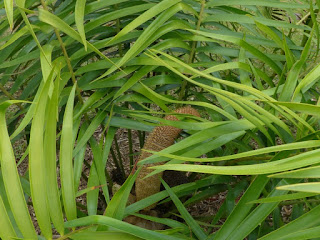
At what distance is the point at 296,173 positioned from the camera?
15.6 inches

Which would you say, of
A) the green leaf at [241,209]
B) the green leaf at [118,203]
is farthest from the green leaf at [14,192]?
the green leaf at [241,209]

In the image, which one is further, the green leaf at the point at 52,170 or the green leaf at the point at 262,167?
the green leaf at the point at 52,170

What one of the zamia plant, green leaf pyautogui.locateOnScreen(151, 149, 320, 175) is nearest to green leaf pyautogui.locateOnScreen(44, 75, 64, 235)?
the zamia plant

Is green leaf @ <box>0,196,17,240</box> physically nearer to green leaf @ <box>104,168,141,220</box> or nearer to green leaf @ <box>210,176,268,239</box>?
green leaf @ <box>104,168,141,220</box>

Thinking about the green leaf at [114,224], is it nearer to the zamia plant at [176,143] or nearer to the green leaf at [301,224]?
the zamia plant at [176,143]

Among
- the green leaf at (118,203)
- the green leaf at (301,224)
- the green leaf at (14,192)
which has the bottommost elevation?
the green leaf at (301,224)

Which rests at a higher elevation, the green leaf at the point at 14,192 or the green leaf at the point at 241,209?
the green leaf at the point at 14,192

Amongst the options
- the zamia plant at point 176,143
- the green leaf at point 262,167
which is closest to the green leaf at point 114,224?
the zamia plant at point 176,143

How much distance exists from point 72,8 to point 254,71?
40 centimetres

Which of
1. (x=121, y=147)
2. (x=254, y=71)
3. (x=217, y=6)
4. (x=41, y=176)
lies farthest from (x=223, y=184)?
(x=121, y=147)

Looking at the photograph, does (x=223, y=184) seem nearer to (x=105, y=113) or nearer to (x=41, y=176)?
(x=105, y=113)

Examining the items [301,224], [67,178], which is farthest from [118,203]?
[301,224]

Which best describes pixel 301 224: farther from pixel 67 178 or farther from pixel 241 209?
pixel 67 178

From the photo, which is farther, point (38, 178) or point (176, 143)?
point (176, 143)
